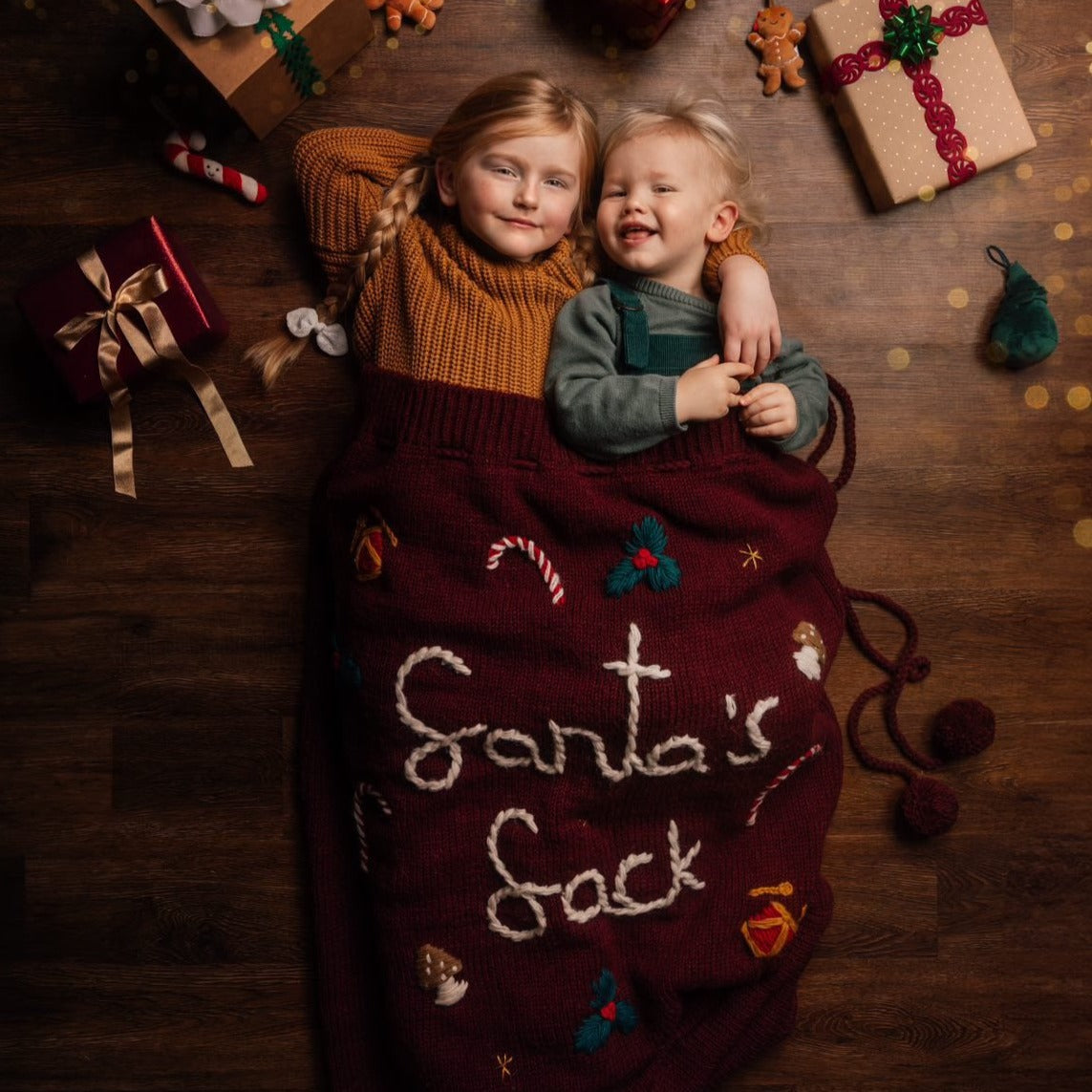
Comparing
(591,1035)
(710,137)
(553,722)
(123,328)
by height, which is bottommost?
(591,1035)

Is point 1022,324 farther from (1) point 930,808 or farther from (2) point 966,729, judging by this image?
(1) point 930,808

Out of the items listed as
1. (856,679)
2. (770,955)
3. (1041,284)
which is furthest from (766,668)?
(1041,284)

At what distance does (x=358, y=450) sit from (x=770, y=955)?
0.85 meters

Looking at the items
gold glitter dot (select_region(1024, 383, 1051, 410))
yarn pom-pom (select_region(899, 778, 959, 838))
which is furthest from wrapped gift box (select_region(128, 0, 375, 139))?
yarn pom-pom (select_region(899, 778, 959, 838))

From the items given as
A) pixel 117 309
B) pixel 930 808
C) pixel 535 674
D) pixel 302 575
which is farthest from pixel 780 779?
pixel 117 309

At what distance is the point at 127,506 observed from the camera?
1.29 meters

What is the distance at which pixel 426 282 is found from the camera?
1.17 metres

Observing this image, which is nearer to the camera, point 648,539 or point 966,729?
point 648,539

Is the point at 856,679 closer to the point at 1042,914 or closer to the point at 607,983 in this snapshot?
the point at 1042,914

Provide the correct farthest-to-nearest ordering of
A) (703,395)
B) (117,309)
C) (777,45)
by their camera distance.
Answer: (777,45)
(117,309)
(703,395)

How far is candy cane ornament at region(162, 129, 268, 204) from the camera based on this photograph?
1265mm

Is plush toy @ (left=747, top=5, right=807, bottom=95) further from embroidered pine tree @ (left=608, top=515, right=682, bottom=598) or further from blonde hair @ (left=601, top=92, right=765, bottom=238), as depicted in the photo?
embroidered pine tree @ (left=608, top=515, right=682, bottom=598)

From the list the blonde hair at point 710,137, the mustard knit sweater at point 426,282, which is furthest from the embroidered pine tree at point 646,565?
the blonde hair at point 710,137

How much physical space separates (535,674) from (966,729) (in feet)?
2.08
